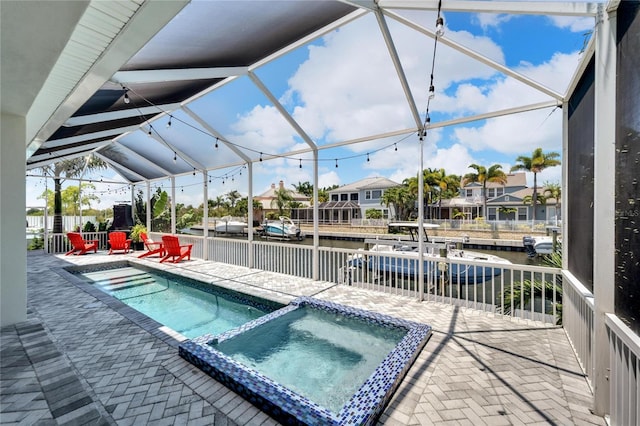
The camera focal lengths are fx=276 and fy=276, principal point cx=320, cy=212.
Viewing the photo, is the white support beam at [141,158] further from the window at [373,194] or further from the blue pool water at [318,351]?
the window at [373,194]

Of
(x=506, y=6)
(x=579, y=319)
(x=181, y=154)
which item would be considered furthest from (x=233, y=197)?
(x=579, y=319)

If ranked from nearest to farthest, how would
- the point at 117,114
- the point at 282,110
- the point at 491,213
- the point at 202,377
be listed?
the point at 202,377 < the point at 117,114 < the point at 282,110 < the point at 491,213

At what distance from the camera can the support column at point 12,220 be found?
4.01 meters

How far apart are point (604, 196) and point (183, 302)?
23.2 feet

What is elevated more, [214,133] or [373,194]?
[373,194]

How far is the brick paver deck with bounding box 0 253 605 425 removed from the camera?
2.32 meters

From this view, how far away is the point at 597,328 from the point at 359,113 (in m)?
4.72

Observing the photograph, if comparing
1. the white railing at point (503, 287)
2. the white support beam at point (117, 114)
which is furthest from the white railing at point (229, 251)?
the white support beam at point (117, 114)

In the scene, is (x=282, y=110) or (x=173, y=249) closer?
(x=282, y=110)

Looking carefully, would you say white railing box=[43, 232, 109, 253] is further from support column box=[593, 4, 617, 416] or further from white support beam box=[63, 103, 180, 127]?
support column box=[593, 4, 617, 416]

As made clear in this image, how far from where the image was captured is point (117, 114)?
215 inches

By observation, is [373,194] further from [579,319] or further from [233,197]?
[579,319]

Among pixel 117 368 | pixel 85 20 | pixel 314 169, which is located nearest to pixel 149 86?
pixel 85 20

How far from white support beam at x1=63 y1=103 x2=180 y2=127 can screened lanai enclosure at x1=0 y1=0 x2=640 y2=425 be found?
1.8 inches
